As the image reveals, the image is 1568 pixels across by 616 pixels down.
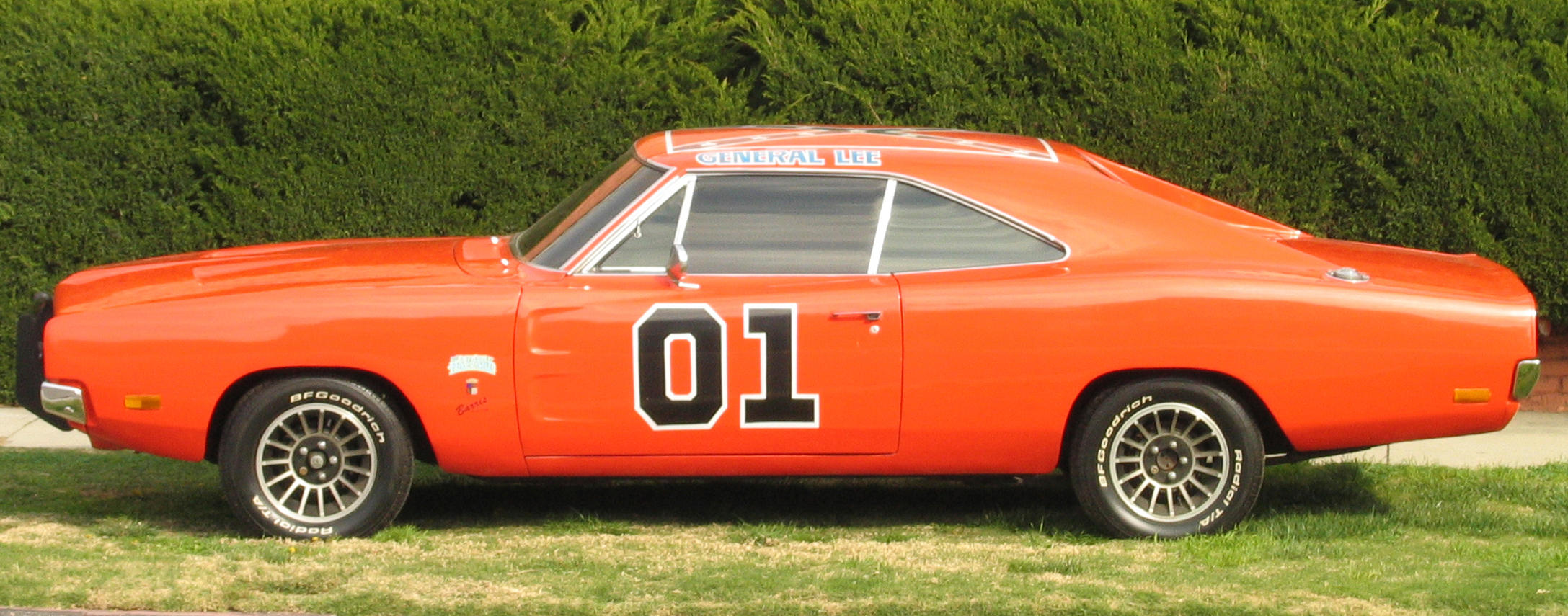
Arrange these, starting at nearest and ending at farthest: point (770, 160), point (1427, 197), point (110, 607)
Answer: point (110, 607) → point (770, 160) → point (1427, 197)

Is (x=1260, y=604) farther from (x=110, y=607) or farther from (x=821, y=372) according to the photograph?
(x=110, y=607)

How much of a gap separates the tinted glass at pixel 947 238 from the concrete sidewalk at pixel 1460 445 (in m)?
2.57

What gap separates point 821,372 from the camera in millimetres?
6496

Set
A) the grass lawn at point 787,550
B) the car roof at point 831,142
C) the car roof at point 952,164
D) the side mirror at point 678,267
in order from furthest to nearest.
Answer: the car roof at point 831,142
the car roof at point 952,164
the side mirror at point 678,267
the grass lawn at point 787,550

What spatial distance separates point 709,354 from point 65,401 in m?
2.31

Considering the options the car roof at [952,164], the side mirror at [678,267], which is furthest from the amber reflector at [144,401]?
the car roof at [952,164]

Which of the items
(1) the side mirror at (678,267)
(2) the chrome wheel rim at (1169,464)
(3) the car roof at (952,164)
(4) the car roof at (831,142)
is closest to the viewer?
(1) the side mirror at (678,267)

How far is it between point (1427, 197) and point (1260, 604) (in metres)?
4.25

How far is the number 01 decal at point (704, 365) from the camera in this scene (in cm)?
645

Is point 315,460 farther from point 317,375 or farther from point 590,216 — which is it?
point 590,216

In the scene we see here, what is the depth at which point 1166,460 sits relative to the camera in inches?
265

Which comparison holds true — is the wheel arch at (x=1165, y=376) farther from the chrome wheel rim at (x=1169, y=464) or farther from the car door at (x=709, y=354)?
A: the car door at (x=709, y=354)

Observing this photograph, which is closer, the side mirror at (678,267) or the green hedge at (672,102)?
the side mirror at (678,267)

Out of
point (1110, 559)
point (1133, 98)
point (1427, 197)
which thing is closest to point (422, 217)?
point (1133, 98)
